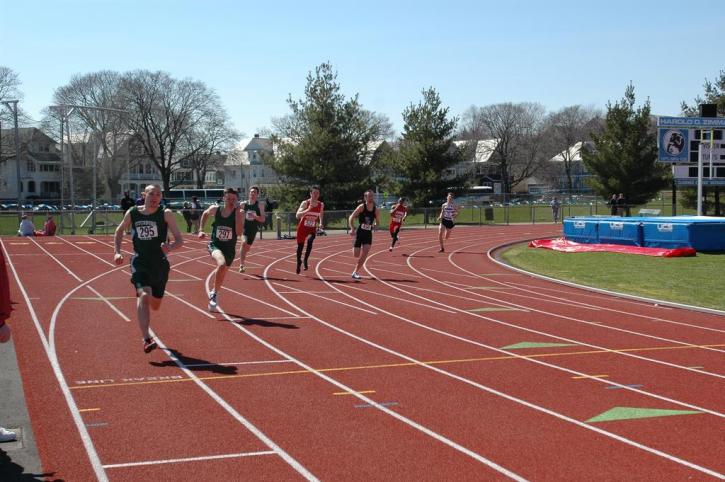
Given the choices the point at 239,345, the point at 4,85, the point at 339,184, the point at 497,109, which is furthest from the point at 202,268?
the point at 497,109

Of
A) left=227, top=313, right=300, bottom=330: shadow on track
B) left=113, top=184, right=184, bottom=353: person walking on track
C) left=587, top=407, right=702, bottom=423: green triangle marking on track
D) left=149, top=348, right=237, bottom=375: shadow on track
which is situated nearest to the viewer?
left=587, top=407, right=702, bottom=423: green triangle marking on track

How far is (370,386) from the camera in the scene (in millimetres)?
7812

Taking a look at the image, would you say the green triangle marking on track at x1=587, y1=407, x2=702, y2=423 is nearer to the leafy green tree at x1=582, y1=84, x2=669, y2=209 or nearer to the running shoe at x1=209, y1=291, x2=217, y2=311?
the running shoe at x1=209, y1=291, x2=217, y2=311

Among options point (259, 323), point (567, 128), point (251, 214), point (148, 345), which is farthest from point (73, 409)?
point (567, 128)

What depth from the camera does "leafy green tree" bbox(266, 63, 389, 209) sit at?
44844mm

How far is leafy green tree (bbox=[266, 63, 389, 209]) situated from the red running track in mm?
29746

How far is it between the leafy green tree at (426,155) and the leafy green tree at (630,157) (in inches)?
353

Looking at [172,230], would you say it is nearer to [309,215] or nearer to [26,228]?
[309,215]

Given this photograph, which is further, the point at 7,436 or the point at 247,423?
the point at 247,423

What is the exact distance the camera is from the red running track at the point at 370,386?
5.62 meters

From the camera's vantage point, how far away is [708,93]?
45.6 m

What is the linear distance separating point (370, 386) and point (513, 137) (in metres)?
92.0

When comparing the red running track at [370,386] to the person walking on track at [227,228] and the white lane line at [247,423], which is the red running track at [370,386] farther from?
the person walking on track at [227,228]

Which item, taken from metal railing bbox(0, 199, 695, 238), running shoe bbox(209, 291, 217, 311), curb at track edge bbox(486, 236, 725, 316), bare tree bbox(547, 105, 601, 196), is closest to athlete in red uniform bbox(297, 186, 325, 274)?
running shoe bbox(209, 291, 217, 311)
